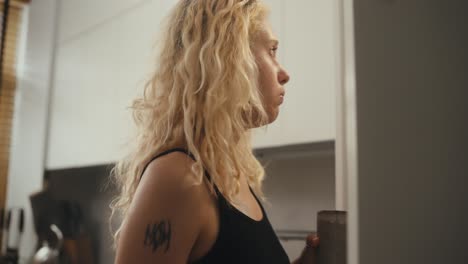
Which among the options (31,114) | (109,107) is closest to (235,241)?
(109,107)

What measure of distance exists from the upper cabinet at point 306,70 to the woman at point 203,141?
0.28m

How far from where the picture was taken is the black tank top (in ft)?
2.35

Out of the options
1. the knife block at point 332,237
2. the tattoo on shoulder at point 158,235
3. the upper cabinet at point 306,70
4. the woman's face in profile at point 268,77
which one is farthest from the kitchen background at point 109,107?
the tattoo on shoulder at point 158,235

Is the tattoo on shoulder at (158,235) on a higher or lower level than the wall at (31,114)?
lower

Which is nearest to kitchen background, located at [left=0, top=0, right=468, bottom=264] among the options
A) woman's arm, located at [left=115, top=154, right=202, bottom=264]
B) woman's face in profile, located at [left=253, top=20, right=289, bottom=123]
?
woman's face in profile, located at [left=253, top=20, right=289, bottom=123]

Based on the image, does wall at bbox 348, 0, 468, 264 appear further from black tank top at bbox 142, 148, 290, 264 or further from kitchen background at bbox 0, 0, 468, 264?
black tank top at bbox 142, 148, 290, 264

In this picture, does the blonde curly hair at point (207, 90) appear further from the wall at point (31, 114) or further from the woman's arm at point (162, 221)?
the wall at point (31, 114)

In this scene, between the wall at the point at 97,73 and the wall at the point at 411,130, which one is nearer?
the wall at the point at 411,130

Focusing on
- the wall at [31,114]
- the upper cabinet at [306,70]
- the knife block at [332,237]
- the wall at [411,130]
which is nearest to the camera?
the wall at [411,130]

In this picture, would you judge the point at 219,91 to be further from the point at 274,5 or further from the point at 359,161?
the point at 274,5

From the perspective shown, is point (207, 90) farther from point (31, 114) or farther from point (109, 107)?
point (31, 114)

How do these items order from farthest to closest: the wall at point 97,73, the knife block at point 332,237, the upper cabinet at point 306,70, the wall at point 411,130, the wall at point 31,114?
1. the wall at point 31,114
2. the wall at point 97,73
3. the upper cabinet at point 306,70
4. the knife block at point 332,237
5. the wall at point 411,130

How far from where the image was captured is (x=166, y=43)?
33.3 inches

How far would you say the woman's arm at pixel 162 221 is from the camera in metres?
0.68
